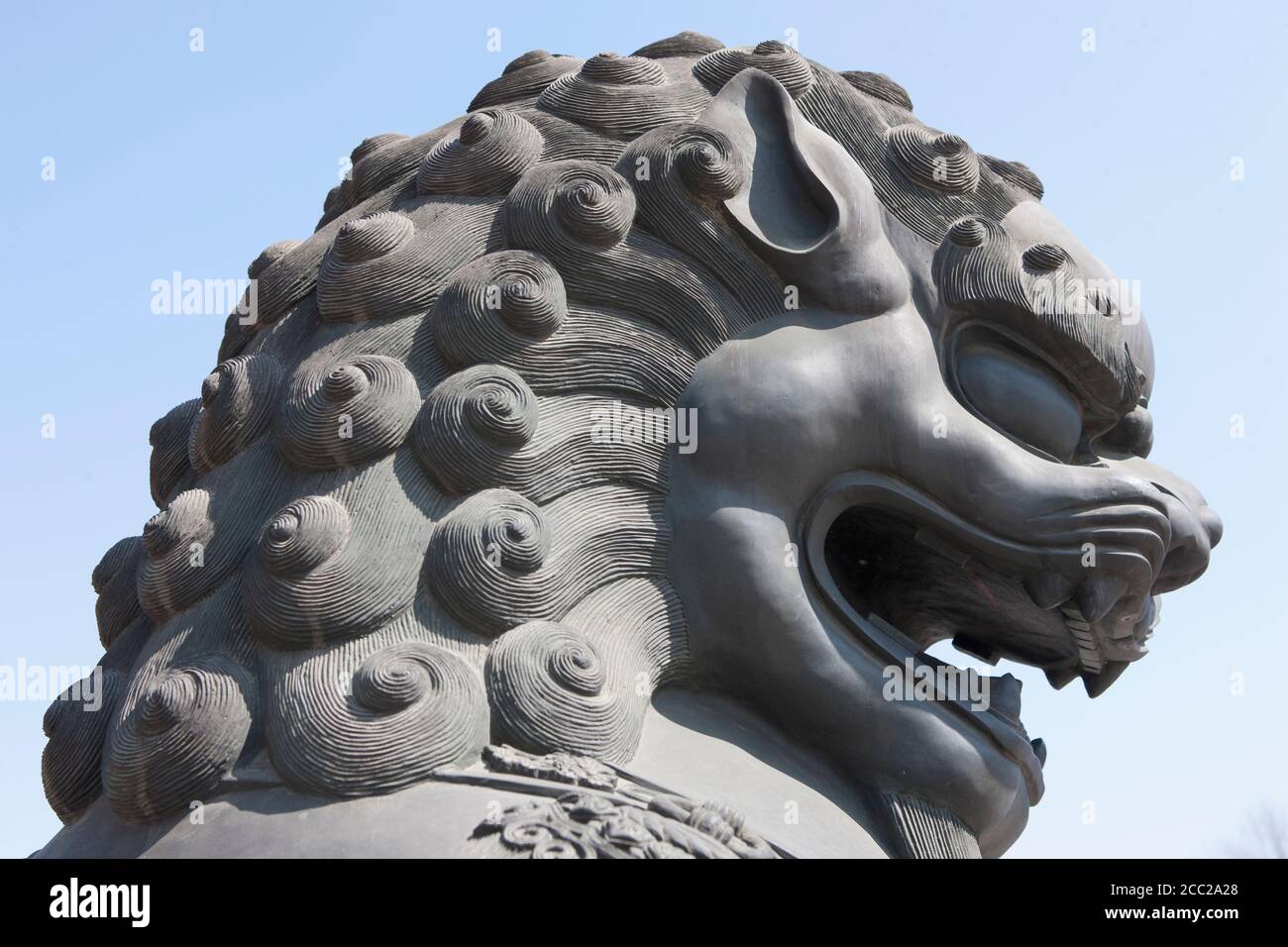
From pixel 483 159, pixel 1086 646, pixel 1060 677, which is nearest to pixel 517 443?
pixel 483 159

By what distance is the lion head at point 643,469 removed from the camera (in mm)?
4082

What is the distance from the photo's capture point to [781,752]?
459 centimetres

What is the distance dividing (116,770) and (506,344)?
1.45 meters

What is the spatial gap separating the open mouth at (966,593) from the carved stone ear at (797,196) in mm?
588

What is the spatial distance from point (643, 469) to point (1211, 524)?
70.3 inches

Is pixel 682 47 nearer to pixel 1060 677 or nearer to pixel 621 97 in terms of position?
pixel 621 97

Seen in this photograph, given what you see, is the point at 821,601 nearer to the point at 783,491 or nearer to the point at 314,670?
the point at 783,491

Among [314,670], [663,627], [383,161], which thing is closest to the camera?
[314,670]

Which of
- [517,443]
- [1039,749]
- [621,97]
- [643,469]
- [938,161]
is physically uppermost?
[621,97]

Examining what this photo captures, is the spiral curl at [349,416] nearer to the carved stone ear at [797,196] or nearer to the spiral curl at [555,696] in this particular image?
the spiral curl at [555,696]

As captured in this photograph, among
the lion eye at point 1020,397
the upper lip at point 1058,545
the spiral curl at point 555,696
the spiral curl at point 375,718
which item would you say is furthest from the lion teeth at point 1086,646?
the spiral curl at point 375,718

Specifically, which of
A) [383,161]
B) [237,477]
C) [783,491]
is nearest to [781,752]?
[783,491]

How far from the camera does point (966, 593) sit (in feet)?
17.1

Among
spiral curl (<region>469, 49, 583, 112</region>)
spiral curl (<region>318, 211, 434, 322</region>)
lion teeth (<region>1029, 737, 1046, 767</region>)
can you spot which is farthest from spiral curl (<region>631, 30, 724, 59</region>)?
lion teeth (<region>1029, 737, 1046, 767</region>)
